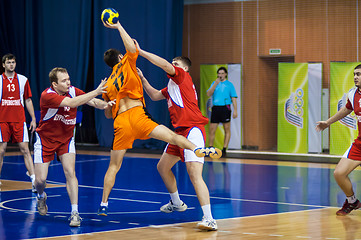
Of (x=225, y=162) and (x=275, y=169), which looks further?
(x=225, y=162)

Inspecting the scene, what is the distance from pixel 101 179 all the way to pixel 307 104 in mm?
6270

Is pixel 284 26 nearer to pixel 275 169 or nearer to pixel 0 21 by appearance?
pixel 275 169


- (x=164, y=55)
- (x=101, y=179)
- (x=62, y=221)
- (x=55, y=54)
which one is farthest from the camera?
(x=55, y=54)

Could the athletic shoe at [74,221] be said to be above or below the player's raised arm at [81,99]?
below

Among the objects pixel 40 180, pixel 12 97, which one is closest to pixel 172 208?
pixel 40 180

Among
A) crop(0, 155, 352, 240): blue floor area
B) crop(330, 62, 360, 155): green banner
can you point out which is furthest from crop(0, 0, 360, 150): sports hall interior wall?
crop(0, 155, 352, 240): blue floor area

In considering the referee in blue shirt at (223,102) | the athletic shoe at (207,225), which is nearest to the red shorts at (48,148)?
the athletic shoe at (207,225)

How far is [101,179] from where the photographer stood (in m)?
10.9

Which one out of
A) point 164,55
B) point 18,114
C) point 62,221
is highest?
point 164,55

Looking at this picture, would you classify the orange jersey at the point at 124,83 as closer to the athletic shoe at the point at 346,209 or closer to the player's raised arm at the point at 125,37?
the player's raised arm at the point at 125,37

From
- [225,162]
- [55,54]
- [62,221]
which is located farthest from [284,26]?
[62,221]

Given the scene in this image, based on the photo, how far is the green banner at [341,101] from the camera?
48.0ft

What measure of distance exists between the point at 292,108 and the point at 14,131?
7697mm

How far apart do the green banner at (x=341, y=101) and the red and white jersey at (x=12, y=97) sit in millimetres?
7687
